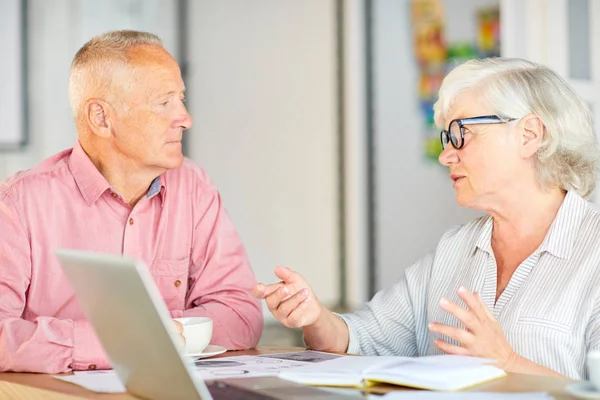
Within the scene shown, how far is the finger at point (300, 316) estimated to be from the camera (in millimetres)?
1868

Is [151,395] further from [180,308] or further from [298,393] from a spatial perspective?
[180,308]

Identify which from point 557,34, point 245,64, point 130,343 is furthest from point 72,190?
point 245,64

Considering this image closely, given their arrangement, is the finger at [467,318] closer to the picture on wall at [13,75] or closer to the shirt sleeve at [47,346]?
the shirt sleeve at [47,346]

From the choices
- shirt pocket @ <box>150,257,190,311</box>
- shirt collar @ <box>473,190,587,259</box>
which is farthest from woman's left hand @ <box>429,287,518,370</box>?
shirt pocket @ <box>150,257,190,311</box>

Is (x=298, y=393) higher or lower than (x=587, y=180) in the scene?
lower

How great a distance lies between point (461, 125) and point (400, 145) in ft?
8.64

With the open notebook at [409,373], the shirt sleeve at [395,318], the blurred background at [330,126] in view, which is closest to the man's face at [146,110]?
the shirt sleeve at [395,318]

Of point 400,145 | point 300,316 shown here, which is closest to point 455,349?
point 300,316

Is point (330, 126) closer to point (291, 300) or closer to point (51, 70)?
point (51, 70)

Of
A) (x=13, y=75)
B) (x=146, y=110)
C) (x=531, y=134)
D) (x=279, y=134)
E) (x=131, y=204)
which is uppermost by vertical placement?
(x=13, y=75)

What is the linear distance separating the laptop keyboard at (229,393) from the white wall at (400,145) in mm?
3321

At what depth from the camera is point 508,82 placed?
1951 millimetres

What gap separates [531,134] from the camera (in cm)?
194

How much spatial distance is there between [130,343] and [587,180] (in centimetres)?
119
